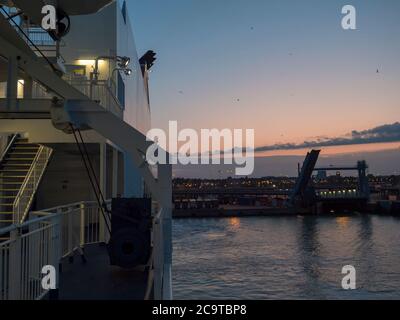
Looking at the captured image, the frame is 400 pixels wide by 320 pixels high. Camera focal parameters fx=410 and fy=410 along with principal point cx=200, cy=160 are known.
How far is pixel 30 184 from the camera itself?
11031 mm

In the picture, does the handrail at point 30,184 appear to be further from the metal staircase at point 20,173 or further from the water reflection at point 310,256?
the water reflection at point 310,256

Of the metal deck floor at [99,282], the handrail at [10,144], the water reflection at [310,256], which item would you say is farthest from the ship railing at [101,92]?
the water reflection at [310,256]

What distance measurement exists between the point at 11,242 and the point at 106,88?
8481 millimetres

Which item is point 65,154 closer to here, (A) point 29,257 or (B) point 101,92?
(B) point 101,92

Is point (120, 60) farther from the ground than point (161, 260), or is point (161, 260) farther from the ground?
point (120, 60)

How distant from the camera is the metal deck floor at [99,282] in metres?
5.76

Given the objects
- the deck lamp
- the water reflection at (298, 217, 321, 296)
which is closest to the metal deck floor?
the deck lamp

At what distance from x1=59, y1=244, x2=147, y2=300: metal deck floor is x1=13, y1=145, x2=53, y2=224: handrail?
9.10ft

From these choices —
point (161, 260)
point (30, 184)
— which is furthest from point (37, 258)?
point (30, 184)

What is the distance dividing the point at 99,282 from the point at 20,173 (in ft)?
21.0

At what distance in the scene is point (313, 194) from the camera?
89625mm

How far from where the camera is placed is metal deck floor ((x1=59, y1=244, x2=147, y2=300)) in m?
5.76
